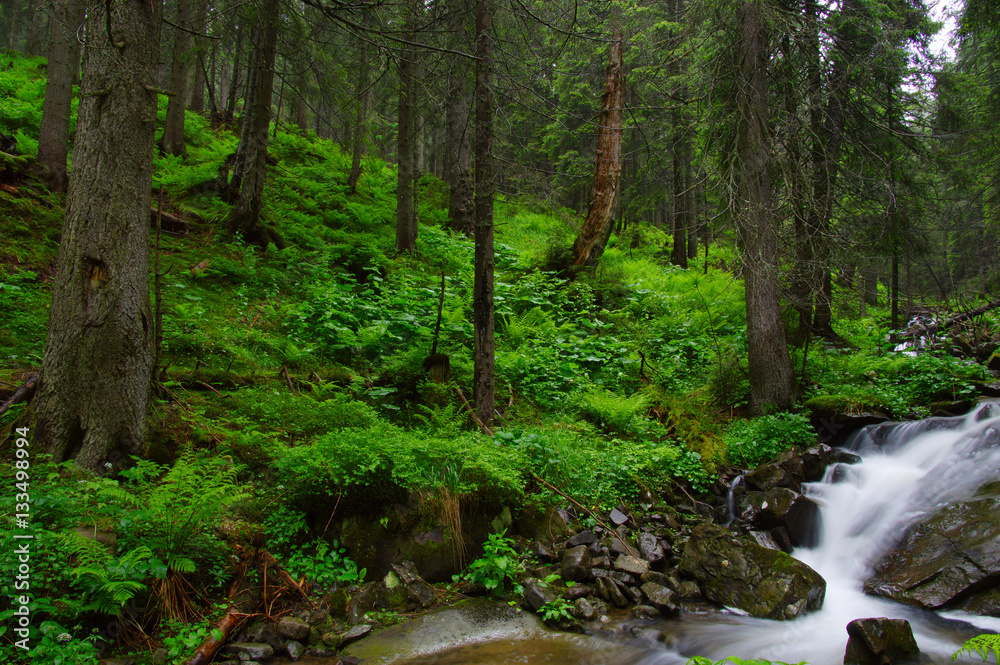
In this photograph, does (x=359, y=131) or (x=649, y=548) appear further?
(x=359, y=131)

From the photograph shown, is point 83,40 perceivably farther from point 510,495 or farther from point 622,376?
point 622,376

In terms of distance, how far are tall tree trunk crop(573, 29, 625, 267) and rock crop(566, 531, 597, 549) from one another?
8249 mm

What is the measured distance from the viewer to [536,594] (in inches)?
179

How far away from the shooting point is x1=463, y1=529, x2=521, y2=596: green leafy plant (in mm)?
4660

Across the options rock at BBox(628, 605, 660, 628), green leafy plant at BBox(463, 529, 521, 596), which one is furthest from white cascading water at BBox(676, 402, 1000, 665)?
green leafy plant at BBox(463, 529, 521, 596)

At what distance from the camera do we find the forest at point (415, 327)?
418 cm

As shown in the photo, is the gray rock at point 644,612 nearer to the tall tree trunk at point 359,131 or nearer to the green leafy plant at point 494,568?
the green leafy plant at point 494,568

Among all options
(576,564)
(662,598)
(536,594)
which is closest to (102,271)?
(536,594)

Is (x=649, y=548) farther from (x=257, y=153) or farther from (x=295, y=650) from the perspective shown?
(x=257, y=153)

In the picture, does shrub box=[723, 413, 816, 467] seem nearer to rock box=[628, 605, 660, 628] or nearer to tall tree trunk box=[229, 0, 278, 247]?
rock box=[628, 605, 660, 628]

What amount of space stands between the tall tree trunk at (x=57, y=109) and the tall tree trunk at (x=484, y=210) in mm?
8508

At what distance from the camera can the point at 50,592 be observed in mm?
3268

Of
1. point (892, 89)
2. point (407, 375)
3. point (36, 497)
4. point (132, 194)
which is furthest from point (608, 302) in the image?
point (36, 497)
